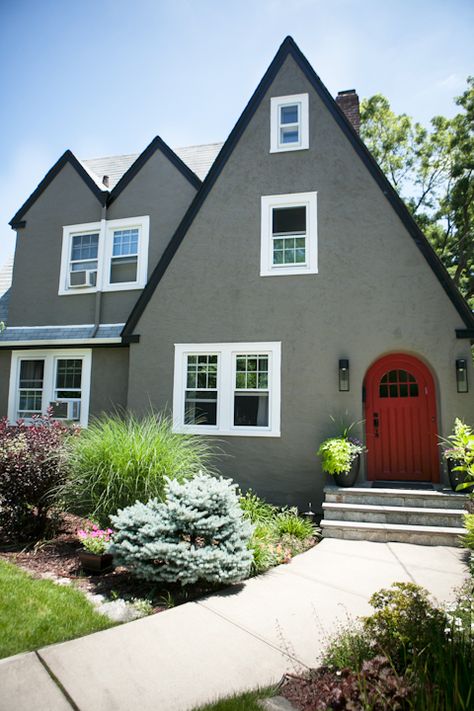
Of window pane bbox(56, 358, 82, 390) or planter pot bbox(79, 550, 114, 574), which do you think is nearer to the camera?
planter pot bbox(79, 550, 114, 574)

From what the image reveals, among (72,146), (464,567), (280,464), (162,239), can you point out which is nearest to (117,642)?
(464,567)

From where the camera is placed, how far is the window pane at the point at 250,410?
9.02 meters

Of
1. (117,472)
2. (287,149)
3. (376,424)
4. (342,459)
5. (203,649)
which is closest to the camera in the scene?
(203,649)

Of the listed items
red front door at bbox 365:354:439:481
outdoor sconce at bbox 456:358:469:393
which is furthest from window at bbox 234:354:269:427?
outdoor sconce at bbox 456:358:469:393

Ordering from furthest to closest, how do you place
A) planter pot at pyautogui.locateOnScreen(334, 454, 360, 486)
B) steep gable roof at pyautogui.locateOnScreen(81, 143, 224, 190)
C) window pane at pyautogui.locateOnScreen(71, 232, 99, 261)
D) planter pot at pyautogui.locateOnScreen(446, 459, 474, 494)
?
steep gable roof at pyautogui.locateOnScreen(81, 143, 224, 190) → window pane at pyautogui.locateOnScreen(71, 232, 99, 261) → planter pot at pyautogui.locateOnScreen(334, 454, 360, 486) → planter pot at pyautogui.locateOnScreen(446, 459, 474, 494)

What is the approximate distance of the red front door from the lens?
327 inches

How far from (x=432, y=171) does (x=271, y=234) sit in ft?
48.7

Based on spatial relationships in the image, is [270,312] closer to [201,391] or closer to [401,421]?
[201,391]

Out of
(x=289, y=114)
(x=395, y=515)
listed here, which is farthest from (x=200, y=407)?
(x=289, y=114)

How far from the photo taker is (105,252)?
37.3ft

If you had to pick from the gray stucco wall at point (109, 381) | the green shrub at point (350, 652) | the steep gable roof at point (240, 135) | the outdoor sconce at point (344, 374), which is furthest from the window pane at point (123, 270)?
the green shrub at point (350, 652)

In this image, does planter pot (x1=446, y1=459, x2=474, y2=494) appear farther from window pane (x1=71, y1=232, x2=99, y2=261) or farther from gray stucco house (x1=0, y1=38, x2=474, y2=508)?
window pane (x1=71, y1=232, x2=99, y2=261)

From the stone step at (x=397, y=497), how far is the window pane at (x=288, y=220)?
5602mm

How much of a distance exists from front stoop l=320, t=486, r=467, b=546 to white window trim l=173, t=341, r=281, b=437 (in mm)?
1989
